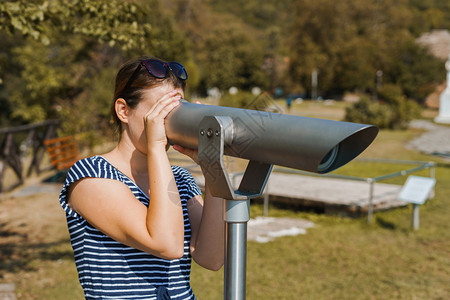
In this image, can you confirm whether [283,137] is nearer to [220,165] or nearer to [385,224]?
[220,165]

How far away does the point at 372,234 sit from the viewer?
6.81 m

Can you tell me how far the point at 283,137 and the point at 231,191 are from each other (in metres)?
0.22

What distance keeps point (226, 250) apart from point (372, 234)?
609cm

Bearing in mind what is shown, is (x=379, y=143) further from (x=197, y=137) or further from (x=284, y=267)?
(x=197, y=137)

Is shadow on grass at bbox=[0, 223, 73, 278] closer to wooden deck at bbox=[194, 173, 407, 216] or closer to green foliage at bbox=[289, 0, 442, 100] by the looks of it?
wooden deck at bbox=[194, 173, 407, 216]

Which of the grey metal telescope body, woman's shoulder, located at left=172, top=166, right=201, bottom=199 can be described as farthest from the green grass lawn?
the grey metal telescope body

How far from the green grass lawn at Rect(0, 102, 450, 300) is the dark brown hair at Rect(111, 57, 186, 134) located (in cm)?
365

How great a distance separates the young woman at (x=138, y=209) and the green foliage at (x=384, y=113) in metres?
21.4

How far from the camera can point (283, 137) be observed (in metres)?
1.00

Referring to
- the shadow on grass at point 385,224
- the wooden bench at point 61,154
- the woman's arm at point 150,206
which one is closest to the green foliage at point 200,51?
the wooden bench at point 61,154

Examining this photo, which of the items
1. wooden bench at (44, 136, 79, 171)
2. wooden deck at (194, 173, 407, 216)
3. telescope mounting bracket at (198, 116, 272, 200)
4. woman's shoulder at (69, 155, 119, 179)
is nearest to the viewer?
telescope mounting bracket at (198, 116, 272, 200)

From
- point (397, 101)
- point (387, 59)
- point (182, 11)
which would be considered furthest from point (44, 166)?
point (182, 11)

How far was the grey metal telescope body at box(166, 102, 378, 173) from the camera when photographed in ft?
3.17

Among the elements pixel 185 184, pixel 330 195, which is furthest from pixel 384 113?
pixel 185 184
